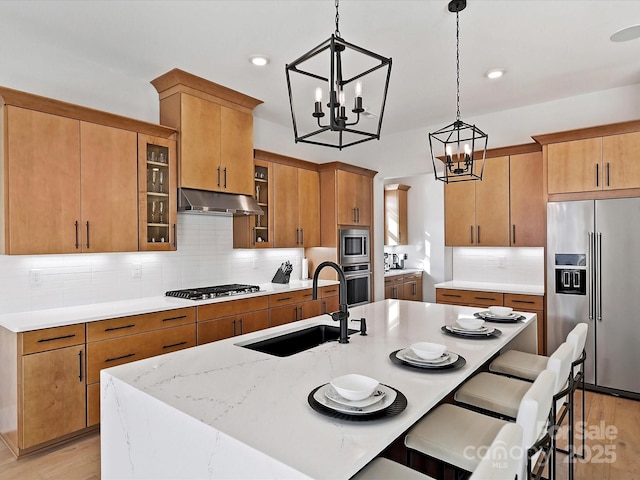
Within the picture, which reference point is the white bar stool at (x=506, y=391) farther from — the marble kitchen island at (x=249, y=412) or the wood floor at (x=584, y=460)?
the wood floor at (x=584, y=460)

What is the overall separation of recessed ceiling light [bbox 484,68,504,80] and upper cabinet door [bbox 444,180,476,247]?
1295mm

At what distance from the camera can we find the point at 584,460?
8.50 ft

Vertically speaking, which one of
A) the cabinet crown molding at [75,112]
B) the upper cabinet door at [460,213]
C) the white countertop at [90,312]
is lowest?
the white countertop at [90,312]

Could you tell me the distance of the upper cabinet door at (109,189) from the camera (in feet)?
10.2

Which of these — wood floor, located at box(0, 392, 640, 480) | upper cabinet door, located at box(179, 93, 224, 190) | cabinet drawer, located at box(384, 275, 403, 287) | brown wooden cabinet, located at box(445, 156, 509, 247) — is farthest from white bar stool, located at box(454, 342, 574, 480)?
cabinet drawer, located at box(384, 275, 403, 287)

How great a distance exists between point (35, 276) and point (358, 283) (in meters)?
3.60

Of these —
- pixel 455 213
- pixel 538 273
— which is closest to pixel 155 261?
pixel 455 213

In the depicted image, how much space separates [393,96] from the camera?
14.0ft

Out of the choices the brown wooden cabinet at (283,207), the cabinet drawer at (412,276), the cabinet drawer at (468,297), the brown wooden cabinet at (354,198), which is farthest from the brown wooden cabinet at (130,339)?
the cabinet drawer at (412,276)

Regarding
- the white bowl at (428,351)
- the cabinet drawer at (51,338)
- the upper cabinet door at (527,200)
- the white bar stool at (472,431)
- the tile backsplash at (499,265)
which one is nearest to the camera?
the white bar stool at (472,431)

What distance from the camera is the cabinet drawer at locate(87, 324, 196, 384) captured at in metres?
2.87

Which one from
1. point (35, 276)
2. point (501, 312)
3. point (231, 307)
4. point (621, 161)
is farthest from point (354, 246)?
point (35, 276)

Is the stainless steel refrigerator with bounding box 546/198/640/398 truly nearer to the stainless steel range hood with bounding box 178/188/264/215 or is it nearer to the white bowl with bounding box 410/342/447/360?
the white bowl with bounding box 410/342/447/360

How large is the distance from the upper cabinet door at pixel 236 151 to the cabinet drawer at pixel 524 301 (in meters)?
2.95
